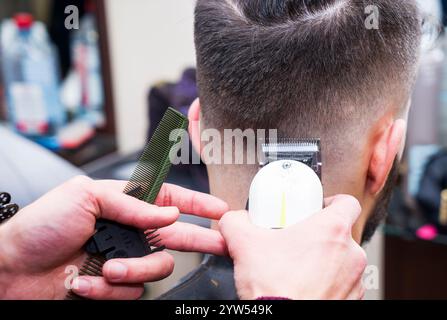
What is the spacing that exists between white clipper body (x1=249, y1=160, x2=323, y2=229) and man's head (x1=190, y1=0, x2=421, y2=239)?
0.12 metres

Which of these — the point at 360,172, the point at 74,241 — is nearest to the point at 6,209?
the point at 74,241

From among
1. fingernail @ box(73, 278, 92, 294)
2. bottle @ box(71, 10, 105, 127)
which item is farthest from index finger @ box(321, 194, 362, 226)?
bottle @ box(71, 10, 105, 127)

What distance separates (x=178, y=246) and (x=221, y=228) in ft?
0.57

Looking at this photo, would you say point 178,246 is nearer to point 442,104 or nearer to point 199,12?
point 199,12

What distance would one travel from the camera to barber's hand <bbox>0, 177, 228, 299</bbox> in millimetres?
851

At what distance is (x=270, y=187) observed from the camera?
80cm

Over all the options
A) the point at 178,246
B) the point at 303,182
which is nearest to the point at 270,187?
the point at 303,182

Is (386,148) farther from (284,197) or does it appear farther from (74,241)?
(74,241)

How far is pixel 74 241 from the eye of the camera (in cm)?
86

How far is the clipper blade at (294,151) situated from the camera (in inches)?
34.4

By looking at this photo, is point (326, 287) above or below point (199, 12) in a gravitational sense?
below

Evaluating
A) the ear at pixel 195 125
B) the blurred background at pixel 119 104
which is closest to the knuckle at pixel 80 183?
the ear at pixel 195 125

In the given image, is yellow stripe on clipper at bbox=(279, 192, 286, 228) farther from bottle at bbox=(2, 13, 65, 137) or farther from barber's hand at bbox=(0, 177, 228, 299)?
bottle at bbox=(2, 13, 65, 137)

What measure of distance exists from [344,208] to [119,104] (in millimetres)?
1446
